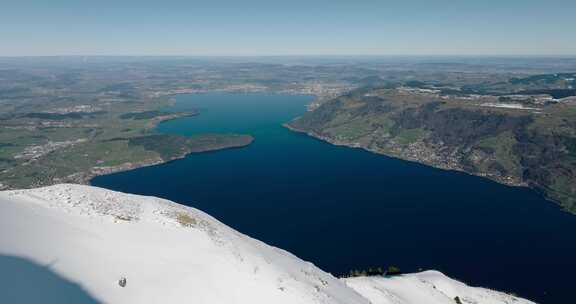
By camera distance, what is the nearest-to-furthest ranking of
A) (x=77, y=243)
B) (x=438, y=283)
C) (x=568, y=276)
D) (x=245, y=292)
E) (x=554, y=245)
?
1. (x=245, y=292)
2. (x=77, y=243)
3. (x=438, y=283)
4. (x=568, y=276)
5. (x=554, y=245)

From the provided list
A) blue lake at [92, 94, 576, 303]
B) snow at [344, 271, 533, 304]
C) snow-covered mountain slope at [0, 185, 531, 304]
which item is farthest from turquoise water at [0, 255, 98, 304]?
blue lake at [92, 94, 576, 303]

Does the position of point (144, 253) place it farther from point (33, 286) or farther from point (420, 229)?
point (420, 229)

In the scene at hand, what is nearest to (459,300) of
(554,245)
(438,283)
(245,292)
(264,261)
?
(438,283)

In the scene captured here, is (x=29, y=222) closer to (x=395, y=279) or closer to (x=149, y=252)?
(x=149, y=252)

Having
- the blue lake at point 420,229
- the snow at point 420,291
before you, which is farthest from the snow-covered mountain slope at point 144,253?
the blue lake at point 420,229

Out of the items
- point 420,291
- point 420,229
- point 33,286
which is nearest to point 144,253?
point 33,286

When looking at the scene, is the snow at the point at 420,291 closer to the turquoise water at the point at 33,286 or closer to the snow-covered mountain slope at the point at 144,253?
the snow-covered mountain slope at the point at 144,253
